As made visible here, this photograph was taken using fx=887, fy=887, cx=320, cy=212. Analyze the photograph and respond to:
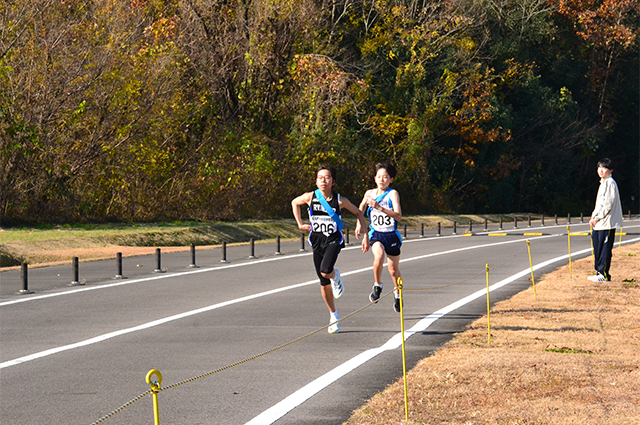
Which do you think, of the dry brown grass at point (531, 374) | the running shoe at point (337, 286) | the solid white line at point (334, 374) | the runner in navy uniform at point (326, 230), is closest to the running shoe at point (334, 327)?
the runner in navy uniform at point (326, 230)

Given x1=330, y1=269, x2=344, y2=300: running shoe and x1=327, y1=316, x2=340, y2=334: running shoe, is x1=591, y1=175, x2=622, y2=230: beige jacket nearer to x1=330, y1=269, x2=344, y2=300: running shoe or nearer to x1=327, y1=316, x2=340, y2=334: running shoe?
x1=330, y1=269, x2=344, y2=300: running shoe

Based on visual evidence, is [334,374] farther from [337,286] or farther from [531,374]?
[337,286]

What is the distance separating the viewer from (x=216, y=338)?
1043cm

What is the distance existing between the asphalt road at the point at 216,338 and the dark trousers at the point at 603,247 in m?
1.36

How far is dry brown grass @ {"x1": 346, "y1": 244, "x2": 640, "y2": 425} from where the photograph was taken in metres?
6.49

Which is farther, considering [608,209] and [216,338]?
[608,209]

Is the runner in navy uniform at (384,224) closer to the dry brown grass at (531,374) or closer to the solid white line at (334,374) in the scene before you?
the solid white line at (334,374)

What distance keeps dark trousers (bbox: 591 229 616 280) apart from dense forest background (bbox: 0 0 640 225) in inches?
816

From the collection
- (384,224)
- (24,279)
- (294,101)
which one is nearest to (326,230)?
(384,224)

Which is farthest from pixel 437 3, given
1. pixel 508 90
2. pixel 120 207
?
pixel 120 207

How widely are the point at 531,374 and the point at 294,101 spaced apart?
36014 mm

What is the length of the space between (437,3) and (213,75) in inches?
614

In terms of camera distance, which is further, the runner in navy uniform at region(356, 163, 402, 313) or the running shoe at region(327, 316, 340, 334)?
the runner in navy uniform at region(356, 163, 402, 313)

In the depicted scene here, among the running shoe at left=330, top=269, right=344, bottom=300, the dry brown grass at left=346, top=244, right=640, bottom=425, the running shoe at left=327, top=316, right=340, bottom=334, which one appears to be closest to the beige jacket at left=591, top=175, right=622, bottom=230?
the dry brown grass at left=346, top=244, right=640, bottom=425
